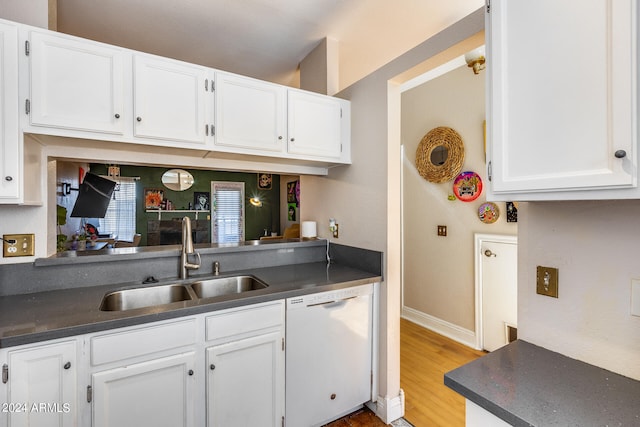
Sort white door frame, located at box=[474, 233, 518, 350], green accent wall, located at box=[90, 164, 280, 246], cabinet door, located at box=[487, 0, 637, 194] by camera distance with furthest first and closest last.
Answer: green accent wall, located at box=[90, 164, 280, 246], white door frame, located at box=[474, 233, 518, 350], cabinet door, located at box=[487, 0, 637, 194]

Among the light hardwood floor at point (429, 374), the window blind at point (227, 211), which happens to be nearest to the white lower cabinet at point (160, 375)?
the light hardwood floor at point (429, 374)

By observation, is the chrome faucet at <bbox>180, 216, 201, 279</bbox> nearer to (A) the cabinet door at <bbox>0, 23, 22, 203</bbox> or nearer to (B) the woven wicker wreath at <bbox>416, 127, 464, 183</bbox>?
(A) the cabinet door at <bbox>0, 23, 22, 203</bbox>

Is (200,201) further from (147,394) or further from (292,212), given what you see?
(147,394)

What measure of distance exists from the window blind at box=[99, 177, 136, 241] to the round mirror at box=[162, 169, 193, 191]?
0.54 meters

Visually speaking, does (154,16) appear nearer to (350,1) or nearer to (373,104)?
(350,1)

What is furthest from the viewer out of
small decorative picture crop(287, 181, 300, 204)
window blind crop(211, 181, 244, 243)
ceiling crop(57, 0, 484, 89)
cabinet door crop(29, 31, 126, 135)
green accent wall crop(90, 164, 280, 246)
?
A: small decorative picture crop(287, 181, 300, 204)

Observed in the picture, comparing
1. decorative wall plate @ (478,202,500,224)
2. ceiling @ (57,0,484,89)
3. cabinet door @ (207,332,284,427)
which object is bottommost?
cabinet door @ (207,332,284,427)

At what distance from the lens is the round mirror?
18.4 ft

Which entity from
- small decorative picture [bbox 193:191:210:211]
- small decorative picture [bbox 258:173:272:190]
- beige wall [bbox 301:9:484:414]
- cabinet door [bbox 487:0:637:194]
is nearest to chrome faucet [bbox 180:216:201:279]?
beige wall [bbox 301:9:484:414]

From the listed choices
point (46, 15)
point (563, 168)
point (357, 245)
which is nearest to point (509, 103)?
point (563, 168)

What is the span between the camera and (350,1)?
1994 mm

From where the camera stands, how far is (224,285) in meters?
2.00

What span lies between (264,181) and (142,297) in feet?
16.5

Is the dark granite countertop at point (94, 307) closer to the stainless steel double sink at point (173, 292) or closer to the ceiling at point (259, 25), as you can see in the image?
the stainless steel double sink at point (173, 292)
